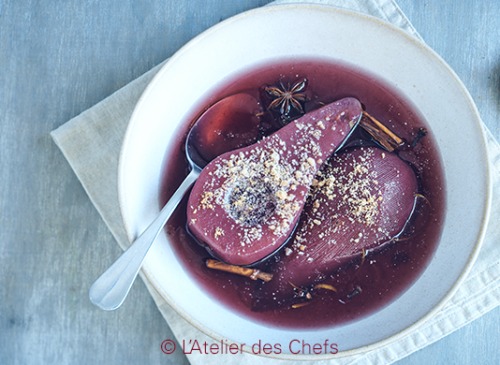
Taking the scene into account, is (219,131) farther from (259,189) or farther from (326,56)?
(326,56)

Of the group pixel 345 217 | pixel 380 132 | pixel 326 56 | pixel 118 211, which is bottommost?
pixel 118 211

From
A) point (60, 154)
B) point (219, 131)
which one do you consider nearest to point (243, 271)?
point (219, 131)

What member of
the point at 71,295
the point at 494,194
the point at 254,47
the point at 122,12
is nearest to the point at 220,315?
the point at 71,295

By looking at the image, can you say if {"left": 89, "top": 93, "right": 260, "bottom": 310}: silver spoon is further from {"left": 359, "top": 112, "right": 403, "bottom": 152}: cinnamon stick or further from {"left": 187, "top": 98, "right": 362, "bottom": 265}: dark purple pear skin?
{"left": 359, "top": 112, "right": 403, "bottom": 152}: cinnamon stick

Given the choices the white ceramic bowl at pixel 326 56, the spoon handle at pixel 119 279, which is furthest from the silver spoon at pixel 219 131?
the spoon handle at pixel 119 279

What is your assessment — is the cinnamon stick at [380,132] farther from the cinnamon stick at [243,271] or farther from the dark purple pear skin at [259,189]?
the cinnamon stick at [243,271]
